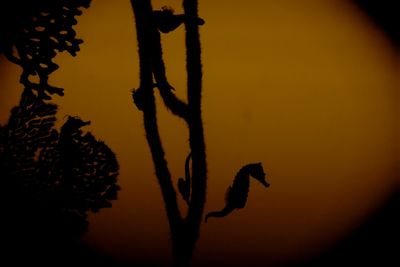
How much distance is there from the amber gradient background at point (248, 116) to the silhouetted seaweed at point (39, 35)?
0.29 metres

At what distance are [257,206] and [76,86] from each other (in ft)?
1.69

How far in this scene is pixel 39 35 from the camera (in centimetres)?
86

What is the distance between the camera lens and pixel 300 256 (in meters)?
1.28

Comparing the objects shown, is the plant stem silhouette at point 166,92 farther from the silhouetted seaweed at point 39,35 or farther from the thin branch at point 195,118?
the silhouetted seaweed at point 39,35

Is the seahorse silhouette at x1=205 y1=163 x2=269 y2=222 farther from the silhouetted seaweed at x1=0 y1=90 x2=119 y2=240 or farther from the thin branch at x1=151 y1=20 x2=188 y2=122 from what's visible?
the silhouetted seaweed at x1=0 y1=90 x2=119 y2=240

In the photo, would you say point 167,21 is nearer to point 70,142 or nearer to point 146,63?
point 146,63

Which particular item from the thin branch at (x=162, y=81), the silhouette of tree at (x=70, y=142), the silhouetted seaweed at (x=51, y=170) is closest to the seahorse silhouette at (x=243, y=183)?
the silhouette of tree at (x=70, y=142)

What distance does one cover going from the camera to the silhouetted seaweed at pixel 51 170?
0.94 meters

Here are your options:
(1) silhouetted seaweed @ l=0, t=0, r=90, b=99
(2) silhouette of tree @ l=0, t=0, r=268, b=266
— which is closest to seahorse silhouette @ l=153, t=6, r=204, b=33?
(2) silhouette of tree @ l=0, t=0, r=268, b=266

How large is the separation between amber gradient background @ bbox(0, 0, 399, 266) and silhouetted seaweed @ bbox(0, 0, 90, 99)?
11.2 inches

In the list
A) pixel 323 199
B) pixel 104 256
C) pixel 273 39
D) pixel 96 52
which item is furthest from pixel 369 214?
pixel 96 52


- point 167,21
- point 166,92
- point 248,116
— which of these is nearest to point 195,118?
point 166,92

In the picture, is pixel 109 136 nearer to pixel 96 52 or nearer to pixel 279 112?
pixel 96 52

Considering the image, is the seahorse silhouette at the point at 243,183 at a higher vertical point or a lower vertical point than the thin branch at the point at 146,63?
lower
